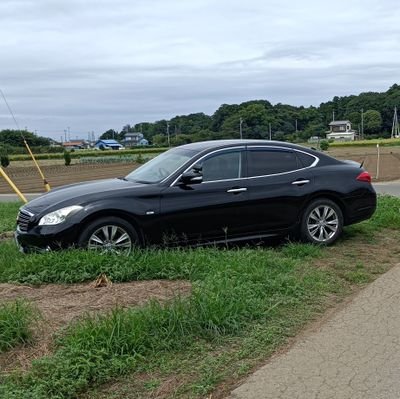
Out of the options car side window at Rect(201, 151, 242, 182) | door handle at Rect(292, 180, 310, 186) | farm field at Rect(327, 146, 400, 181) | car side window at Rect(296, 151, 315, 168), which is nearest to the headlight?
car side window at Rect(201, 151, 242, 182)

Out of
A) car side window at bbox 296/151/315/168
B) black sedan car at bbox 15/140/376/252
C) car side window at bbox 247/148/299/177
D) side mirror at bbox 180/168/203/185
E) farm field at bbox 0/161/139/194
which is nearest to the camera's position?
black sedan car at bbox 15/140/376/252

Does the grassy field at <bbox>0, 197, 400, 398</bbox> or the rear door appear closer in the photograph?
the grassy field at <bbox>0, 197, 400, 398</bbox>

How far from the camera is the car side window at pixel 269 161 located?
26.3 feet

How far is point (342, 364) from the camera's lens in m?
4.16

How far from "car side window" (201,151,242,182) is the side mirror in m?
0.14

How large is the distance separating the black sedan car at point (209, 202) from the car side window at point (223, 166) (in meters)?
0.01

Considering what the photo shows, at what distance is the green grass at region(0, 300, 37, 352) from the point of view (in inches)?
169

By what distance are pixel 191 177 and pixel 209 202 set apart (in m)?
0.40

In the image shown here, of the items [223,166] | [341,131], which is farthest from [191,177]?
[341,131]

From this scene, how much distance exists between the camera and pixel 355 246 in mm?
8250

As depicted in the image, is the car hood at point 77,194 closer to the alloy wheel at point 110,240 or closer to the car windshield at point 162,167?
the car windshield at point 162,167

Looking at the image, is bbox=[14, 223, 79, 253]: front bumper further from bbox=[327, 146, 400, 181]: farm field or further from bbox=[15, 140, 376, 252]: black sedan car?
bbox=[327, 146, 400, 181]: farm field

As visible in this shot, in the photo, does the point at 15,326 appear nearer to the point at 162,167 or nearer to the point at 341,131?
the point at 162,167

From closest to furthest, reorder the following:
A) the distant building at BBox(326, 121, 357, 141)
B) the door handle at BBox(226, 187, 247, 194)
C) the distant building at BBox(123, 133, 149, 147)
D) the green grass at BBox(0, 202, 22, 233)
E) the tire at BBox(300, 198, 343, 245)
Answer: the door handle at BBox(226, 187, 247, 194) < the tire at BBox(300, 198, 343, 245) < the green grass at BBox(0, 202, 22, 233) < the distant building at BBox(123, 133, 149, 147) < the distant building at BBox(326, 121, 357, 141)
